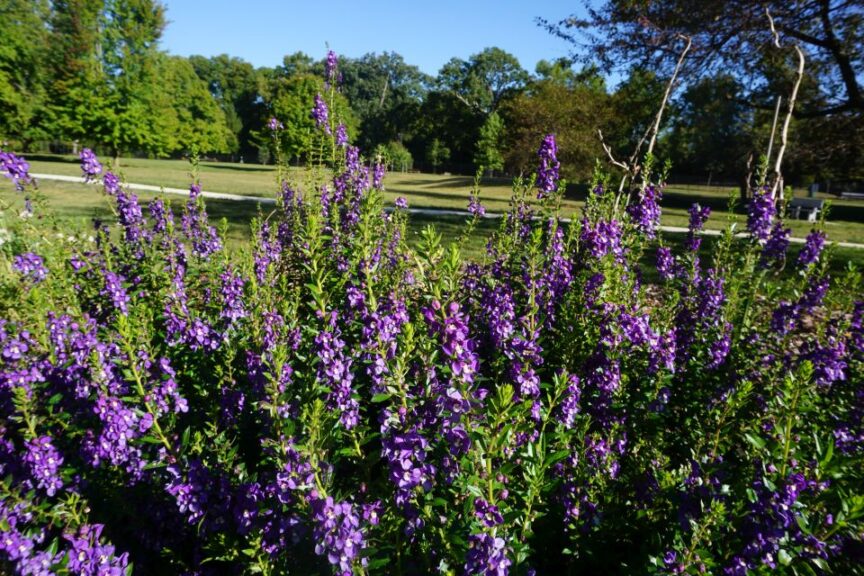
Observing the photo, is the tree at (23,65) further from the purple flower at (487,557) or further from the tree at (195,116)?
the purple flower at (487,557)

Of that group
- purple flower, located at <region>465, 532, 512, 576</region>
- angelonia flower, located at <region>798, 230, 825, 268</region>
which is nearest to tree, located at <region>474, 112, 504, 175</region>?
angelonia flower, located at <region>798, 230, 825, 268</region>

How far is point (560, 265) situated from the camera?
3.90 m

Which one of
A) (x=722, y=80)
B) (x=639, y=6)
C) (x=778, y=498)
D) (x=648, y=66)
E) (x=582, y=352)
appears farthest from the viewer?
(x=722, y=80)

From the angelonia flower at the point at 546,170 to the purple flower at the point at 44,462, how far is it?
13.3 feet

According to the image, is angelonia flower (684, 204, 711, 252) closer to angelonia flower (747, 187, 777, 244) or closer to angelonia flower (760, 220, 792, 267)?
angelonia flower (747, 187, 777, 244)

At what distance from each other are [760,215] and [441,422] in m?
4.15

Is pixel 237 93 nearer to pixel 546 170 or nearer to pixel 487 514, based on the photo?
pixel 546 170

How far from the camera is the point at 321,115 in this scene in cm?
584

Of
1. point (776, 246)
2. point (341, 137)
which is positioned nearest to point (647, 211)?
point (776, 246)

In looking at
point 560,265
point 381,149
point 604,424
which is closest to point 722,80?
point 381,149

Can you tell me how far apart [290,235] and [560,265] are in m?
3.63

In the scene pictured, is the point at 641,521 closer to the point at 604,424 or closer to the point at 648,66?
the point at 604,424

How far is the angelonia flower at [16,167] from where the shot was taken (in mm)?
4492

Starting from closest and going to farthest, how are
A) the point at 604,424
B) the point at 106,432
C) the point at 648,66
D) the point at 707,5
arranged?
the point at 106,432 < the point at 604,424 < the point at 707,5 < the point at 648,66
